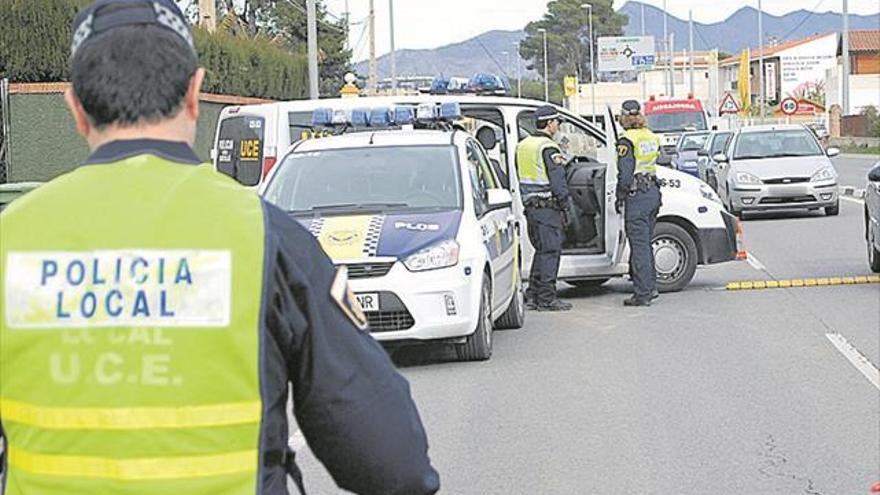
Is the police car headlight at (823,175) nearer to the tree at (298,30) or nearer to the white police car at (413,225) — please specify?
the white police car at (413,225)

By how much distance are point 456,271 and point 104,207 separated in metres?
7.95

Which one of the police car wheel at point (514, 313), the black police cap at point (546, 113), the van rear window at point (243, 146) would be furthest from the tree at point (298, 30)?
the police car wheel at point (514, 313)

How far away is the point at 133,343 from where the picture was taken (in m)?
2.33

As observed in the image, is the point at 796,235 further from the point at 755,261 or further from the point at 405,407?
the point at 405,407

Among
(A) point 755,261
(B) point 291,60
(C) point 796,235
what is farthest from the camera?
(B) point 291,60

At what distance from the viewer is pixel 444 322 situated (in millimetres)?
10242

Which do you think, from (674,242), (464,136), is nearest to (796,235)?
(674,242)

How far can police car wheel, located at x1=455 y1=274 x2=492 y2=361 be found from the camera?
1066 centimetres

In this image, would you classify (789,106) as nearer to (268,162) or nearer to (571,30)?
(268,162)

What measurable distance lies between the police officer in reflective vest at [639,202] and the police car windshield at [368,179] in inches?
108

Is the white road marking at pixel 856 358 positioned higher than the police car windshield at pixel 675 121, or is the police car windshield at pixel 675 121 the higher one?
the police car windshield at pixel 675 121

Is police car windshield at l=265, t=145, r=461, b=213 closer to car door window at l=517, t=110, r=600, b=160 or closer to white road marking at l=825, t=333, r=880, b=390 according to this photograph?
car door window at l=517, t=110, r=600, b=160

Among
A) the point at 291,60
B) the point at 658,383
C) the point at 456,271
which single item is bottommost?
the point at 658,383

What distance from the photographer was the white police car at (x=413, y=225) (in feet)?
33.4
